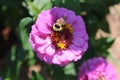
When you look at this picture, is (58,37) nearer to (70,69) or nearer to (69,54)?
(69,54)

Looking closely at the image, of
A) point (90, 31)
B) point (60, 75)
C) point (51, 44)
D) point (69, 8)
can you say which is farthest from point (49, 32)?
point (90, 31)

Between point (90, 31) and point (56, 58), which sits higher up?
point (56, 58)

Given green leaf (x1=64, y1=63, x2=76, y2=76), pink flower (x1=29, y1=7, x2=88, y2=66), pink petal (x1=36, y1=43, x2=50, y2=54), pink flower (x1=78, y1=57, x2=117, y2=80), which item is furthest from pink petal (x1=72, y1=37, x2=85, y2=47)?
green leaf (x1=64, y1=63, x2=76, y2=76)

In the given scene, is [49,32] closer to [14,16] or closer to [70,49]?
[70,49]

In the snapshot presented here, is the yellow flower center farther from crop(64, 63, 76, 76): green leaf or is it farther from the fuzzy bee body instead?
crop(64, 63, 76, 76): green leaf

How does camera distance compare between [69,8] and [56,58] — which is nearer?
[56,58]

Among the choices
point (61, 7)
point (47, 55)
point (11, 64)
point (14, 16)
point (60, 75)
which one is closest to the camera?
point (47, 55)

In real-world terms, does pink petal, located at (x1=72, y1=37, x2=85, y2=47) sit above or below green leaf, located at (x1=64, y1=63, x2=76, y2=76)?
above

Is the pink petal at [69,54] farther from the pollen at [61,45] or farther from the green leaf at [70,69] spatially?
the green leaf at [70,69]

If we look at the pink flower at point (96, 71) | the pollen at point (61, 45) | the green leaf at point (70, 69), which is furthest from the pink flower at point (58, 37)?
the green leaf at point (70, 69)
